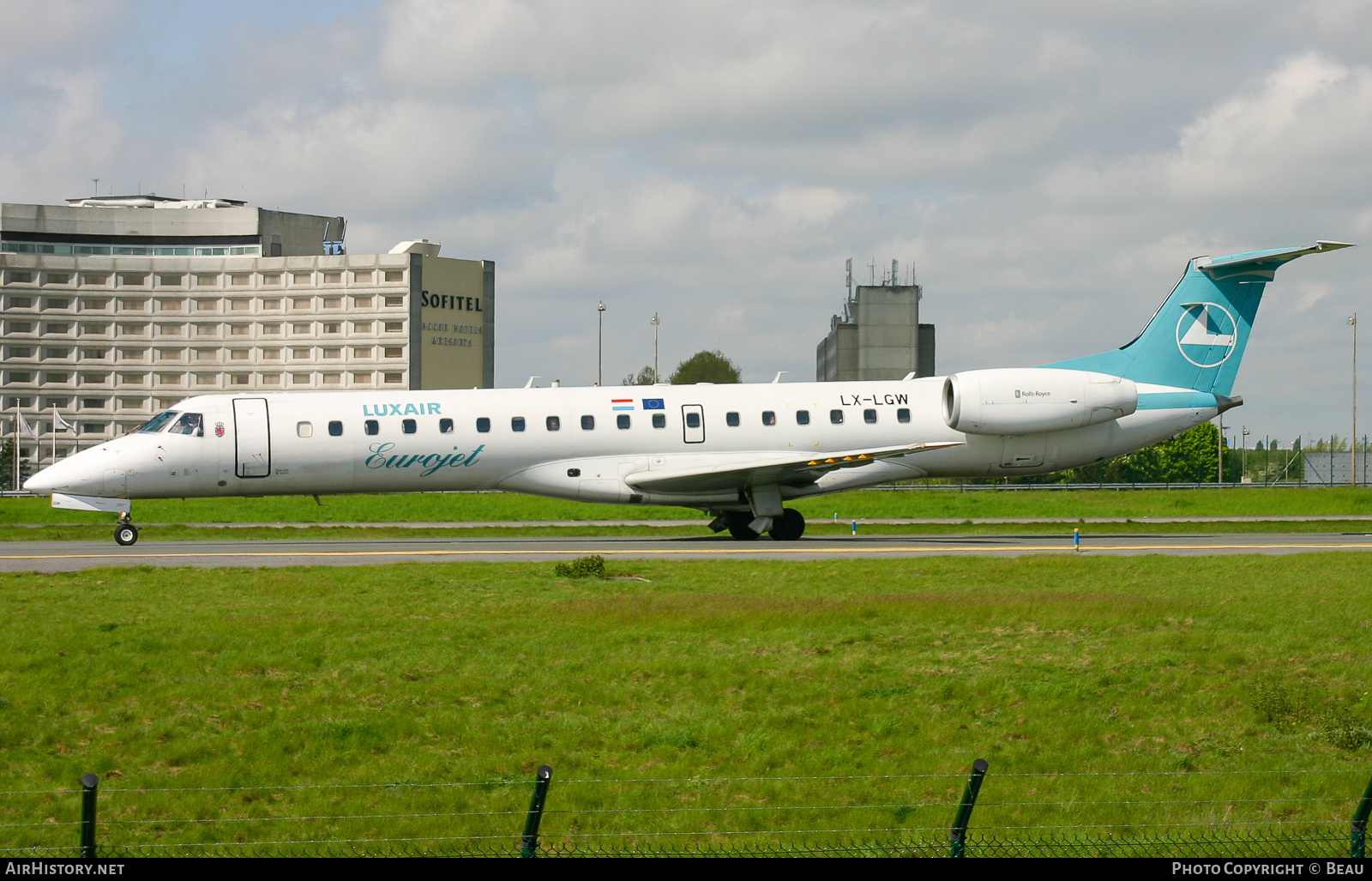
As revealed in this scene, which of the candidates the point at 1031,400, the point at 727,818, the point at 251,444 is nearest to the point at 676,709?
the point at 727,818

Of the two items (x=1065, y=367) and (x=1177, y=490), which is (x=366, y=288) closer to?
(x=1177, y=490)

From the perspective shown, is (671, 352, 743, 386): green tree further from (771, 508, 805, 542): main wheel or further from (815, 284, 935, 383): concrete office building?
(771, 508, 805, 542): main wheel

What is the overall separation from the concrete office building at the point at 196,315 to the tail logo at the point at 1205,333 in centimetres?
9828

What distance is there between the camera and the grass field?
11805 mm

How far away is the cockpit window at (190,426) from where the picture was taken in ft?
98.4

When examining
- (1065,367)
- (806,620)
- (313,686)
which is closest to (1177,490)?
(1065,367)

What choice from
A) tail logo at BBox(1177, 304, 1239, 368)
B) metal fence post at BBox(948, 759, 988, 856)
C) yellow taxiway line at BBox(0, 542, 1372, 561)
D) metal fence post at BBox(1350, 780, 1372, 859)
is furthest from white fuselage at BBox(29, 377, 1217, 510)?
metal fence post at BBox(1350, 780, 1372, 859)

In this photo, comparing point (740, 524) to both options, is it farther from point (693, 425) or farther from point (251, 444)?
point (251, 444)

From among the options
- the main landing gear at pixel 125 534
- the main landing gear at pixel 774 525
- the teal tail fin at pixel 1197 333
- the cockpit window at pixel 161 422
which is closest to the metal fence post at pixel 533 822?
the main landing gear at pixel 774 525

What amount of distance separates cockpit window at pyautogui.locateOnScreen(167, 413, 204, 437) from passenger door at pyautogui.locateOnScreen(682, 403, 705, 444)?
11.3 metres

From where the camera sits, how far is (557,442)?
103 feet

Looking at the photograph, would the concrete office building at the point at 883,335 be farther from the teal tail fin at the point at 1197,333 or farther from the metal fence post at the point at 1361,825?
the metal fence post at the point at 1361,825

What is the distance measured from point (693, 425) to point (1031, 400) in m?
8.44
